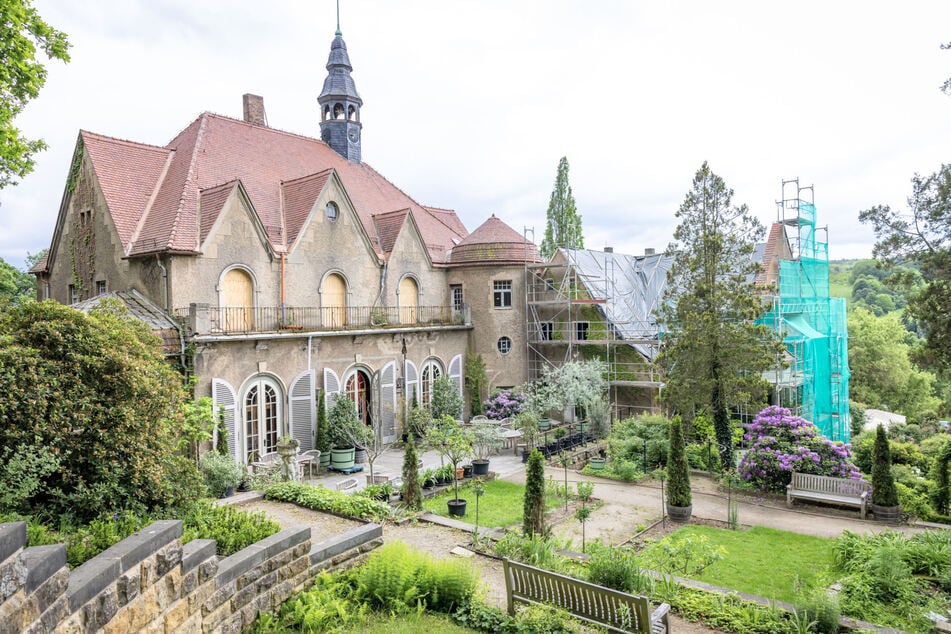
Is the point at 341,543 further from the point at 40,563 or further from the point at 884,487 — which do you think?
the point at 884,487

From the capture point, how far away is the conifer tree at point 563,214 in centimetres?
5059

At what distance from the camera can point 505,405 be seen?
27.2 meters

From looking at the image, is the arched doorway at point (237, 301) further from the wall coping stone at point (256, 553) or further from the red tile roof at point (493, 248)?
the wall coping stone at point (256, 553)

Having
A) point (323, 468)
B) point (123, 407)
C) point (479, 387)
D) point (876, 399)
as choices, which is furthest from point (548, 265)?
point (876, 399)

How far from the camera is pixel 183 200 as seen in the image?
20.2 metres

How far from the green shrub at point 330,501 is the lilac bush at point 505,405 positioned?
1401cm

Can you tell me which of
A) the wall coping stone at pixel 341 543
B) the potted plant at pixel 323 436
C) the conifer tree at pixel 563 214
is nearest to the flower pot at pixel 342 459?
the potted plant at pixel 323 436

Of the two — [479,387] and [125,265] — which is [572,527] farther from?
[125,265]

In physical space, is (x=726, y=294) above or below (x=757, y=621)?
above

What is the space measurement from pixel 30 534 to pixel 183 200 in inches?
640

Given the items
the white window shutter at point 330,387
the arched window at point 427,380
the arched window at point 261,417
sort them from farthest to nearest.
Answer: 1. the arched window at point 427,380
2. the white window shutter at point 330,387
3. the arched window at point 261,417

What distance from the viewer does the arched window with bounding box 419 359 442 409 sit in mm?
26391

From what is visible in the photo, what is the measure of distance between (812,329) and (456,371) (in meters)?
18.0

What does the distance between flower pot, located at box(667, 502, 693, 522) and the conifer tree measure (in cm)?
3655
